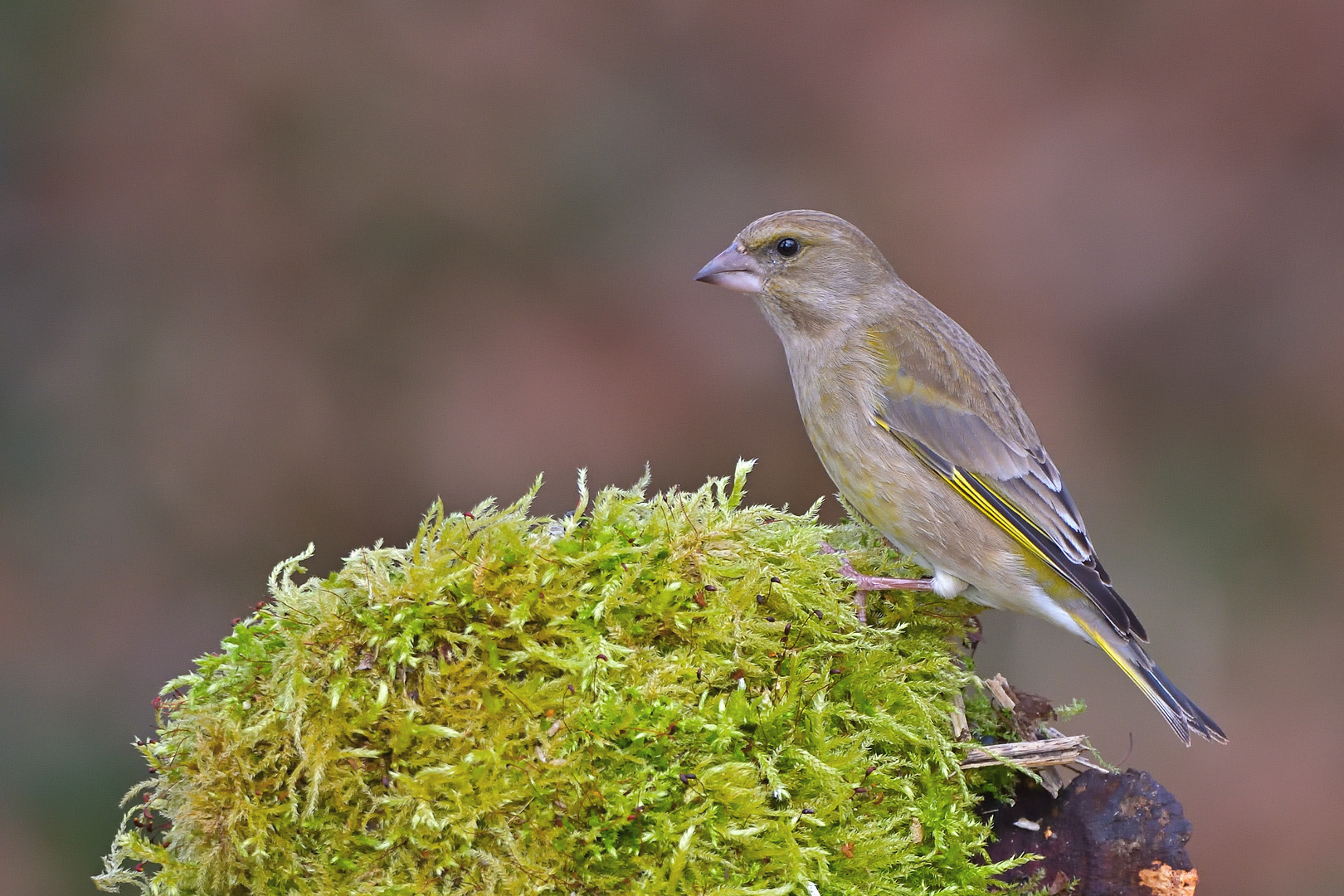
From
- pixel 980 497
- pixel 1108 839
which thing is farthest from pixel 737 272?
pixel 1108 839

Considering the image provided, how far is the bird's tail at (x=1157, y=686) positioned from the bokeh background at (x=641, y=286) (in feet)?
12.6

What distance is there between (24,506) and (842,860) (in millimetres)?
8072

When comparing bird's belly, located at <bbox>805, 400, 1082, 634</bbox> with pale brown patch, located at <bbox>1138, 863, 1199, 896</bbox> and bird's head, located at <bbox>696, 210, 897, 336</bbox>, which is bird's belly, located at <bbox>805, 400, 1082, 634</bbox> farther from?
pale brown patch, located at <bbox>1138, 863, 1199, 896</bbox>

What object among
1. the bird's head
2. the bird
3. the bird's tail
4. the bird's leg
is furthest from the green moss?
the bird's head

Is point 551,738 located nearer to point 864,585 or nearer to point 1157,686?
point 864,585

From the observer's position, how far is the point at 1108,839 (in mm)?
3199

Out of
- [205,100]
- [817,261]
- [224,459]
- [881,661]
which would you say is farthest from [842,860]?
[205,100]

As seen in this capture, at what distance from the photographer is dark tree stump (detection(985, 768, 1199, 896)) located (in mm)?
3133

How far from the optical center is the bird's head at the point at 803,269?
17.4 feet

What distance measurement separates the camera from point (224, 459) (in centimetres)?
928

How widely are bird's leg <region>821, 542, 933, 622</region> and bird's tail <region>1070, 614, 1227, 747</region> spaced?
3.60 feet

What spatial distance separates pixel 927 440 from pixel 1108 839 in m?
2.05

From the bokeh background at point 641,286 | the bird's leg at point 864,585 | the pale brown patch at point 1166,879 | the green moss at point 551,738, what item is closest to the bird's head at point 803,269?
the bird's leg at point 864,585

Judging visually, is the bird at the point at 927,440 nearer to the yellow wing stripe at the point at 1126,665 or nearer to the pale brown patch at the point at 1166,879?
the yellow wing stripe at the point at 1126,665
